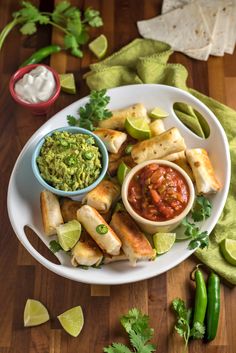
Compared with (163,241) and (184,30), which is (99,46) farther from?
(163,241)

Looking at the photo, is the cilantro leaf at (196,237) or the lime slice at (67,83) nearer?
the cilantro leaf at (196,237)

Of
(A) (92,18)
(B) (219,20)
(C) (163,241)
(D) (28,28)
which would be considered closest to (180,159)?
(C) (163,241)

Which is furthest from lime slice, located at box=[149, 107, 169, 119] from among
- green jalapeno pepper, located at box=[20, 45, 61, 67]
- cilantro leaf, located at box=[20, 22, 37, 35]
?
cilantro leaf, located at box=[20, 22, 37, 35]

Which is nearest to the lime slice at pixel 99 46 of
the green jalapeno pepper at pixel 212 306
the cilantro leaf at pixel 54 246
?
the cilantro leaf at pixel 54 246

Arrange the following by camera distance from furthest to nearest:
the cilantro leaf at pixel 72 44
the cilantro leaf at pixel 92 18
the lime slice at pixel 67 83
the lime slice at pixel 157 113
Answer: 1. the cilantro leaf at pixel 92 18
2. the cilantro leaf at pixel 72 44
3. the lime slice at pixel 67 83
4. the lime slice at pixel 157 113

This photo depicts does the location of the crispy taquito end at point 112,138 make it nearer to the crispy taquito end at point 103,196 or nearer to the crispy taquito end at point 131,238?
the crispy taquito end at point 103,196

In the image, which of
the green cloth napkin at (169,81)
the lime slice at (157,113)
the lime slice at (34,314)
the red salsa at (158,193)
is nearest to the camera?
the red salsa at (158,193)
